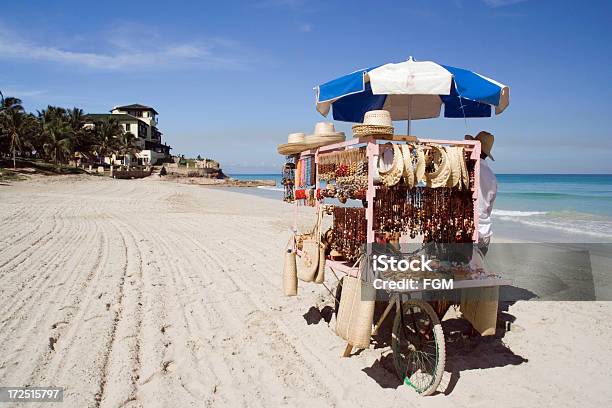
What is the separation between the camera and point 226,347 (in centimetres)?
467

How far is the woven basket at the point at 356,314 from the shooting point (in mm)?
3754

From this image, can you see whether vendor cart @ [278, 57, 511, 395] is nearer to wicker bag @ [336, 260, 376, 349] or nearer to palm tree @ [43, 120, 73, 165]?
wicker bag @ [336, 260, 376, 349]

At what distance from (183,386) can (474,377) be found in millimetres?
2696

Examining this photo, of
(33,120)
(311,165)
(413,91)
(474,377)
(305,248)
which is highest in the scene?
(33,120)

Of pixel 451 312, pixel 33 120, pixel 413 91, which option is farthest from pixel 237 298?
pixel 33 120

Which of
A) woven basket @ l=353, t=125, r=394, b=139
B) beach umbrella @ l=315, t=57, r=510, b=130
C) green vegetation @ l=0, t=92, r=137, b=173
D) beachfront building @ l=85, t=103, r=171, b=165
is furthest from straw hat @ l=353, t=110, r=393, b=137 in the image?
beachfront building @ l=85, t=103, r=171, b=165

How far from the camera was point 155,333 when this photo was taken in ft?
16.2

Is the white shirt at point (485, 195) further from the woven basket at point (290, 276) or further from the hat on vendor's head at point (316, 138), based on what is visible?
the woven basket at point (290, 276)

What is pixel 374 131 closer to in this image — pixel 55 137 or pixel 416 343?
pixel 416 343

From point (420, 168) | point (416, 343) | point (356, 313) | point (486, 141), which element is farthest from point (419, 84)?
point (416, 343)

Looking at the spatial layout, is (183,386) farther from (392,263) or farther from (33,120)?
(33,120)

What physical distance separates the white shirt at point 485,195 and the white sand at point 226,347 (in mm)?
1306

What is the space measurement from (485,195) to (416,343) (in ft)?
5.94

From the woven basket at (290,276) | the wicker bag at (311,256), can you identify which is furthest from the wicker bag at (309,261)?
the woven basket at (290,276)
